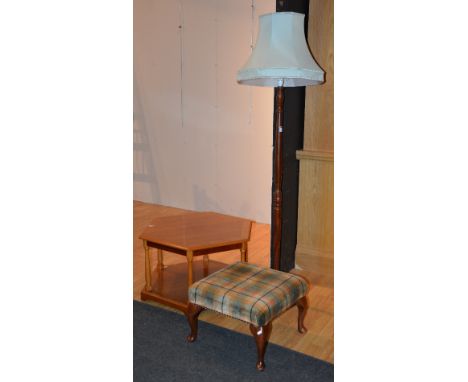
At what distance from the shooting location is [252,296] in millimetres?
2084

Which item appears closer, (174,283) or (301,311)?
(301,311)

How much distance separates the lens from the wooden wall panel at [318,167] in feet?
10.2

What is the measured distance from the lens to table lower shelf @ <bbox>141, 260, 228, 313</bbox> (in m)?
2.73

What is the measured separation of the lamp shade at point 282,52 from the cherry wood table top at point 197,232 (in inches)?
39.2

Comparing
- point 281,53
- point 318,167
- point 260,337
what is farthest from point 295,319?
point 281,53

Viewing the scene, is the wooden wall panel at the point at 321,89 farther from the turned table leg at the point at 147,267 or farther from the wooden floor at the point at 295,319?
the turned table leg at the point at 147,267

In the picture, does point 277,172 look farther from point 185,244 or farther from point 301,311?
point 301,311

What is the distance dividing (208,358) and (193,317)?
0.22 m

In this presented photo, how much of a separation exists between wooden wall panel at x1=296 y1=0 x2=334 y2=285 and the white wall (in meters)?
1.37

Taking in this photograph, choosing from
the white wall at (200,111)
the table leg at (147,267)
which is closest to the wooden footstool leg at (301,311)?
A: the table leg at (147,267)
